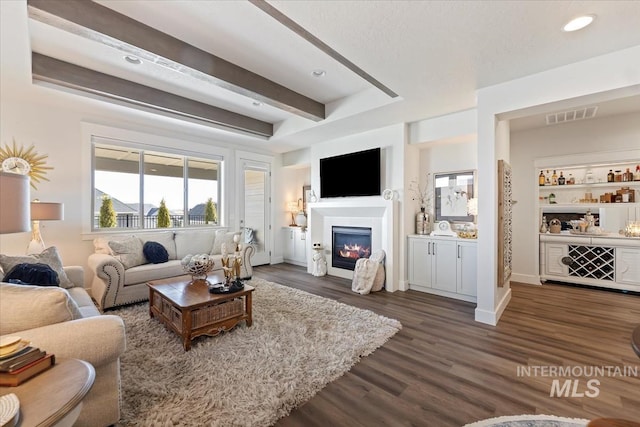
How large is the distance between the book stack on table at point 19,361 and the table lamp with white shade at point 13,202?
0.49 m

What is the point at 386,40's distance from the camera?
2.33 m

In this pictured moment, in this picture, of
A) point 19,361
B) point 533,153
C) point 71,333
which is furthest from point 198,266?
point 533,153

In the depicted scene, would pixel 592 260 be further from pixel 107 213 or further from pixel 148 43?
pixel 107 213

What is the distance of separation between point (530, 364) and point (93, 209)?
5.67 m

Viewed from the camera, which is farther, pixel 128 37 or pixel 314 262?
pixel 314 262

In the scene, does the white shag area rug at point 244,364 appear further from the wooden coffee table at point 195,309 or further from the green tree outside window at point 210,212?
the green tree outside window at point 210,212

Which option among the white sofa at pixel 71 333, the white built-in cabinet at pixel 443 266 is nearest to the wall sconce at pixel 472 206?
the white built-in cabinet at pixel 443 266

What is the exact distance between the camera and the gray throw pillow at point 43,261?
2.44 metres

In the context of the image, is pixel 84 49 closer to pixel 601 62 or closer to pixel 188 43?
pixel 188 43

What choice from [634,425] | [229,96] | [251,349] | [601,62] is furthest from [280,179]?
[634,425]

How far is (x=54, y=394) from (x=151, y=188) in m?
4.41

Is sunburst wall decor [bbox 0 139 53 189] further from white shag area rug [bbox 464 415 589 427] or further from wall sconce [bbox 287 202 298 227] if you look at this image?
white shag area rug [bbox 464 415 589 427]

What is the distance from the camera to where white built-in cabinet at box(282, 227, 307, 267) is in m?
6.14

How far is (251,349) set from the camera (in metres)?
2.47
